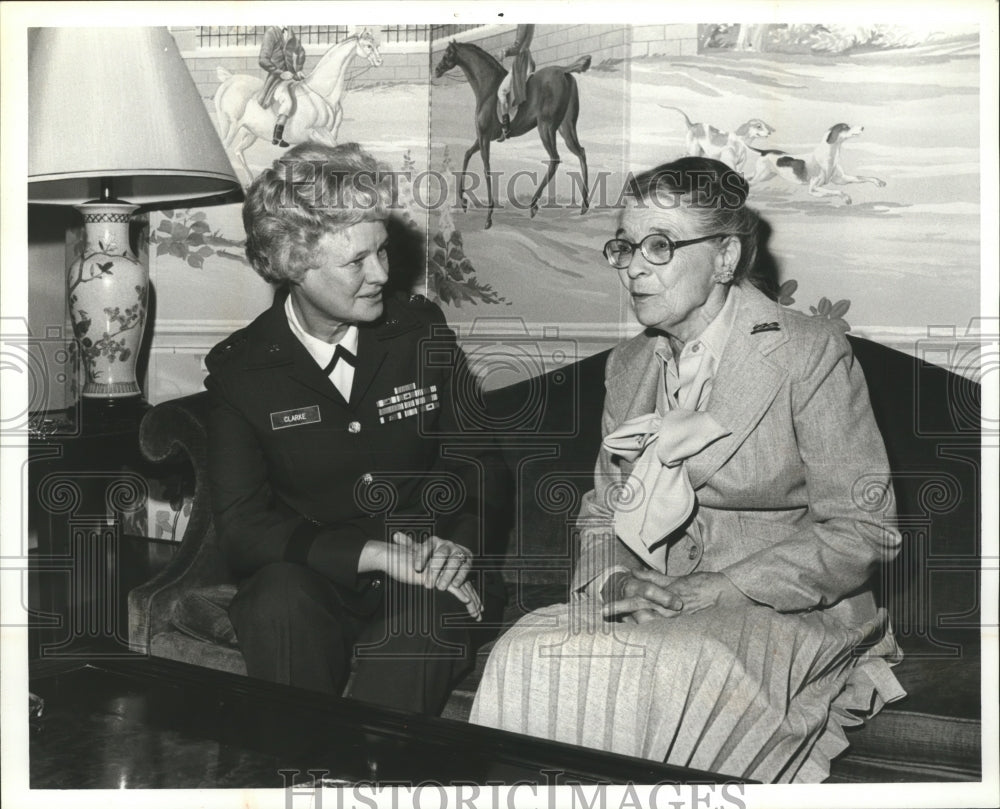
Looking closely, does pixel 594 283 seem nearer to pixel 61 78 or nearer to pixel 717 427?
pixel 717 427

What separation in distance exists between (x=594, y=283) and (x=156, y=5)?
124 cm

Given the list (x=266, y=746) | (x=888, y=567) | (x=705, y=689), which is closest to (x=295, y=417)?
(x=266, y=746)

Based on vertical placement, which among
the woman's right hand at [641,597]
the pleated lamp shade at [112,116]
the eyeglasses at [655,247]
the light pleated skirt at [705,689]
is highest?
the pleated lamp shade at [112,116]

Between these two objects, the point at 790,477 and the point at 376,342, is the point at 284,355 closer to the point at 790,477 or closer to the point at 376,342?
the point at 376,342

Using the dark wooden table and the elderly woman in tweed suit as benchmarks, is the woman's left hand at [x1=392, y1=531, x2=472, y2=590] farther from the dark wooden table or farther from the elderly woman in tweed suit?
the dark wooden table

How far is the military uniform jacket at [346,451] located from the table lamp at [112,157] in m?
0.37

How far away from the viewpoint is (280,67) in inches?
114

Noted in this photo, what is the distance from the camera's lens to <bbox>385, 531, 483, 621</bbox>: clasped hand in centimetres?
282

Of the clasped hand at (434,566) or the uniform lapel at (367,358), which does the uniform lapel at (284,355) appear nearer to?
the uniform lapel at (367,358)

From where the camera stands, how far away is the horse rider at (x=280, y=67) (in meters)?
2.87

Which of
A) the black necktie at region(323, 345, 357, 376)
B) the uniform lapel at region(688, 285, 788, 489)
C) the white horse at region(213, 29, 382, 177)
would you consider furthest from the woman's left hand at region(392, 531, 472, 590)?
the white horse at region(213, 29, 382, 177)

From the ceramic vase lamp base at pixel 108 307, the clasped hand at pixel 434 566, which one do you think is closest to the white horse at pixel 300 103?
the ceramic vase lamp base at pixel 108 307

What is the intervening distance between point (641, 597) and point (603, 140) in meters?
1.08

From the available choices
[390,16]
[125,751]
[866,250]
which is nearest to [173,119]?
[390,16]
